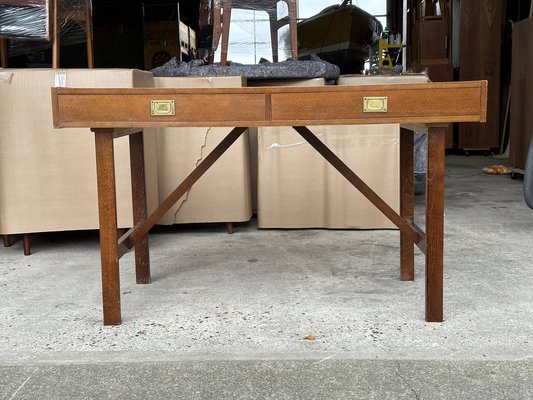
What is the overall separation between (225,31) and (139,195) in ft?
5.20

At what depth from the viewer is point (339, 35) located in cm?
848

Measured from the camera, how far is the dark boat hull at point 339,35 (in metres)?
8.41

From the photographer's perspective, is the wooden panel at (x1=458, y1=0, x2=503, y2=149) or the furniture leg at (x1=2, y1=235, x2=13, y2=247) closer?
the furniture leg at (x1=2, y1=235, x2=13, y2=247)

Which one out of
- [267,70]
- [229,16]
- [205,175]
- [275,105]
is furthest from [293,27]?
[275,105]

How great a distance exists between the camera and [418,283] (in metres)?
2.43

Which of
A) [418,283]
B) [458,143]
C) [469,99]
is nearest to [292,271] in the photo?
[418,283]

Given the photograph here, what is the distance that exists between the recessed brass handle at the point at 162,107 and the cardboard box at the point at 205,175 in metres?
1.41

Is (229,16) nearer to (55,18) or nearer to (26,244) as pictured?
(55,18)

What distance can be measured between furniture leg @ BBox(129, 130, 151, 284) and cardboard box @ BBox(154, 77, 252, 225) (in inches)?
31.1

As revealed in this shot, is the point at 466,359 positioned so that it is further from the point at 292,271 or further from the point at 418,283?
the point at 292,271

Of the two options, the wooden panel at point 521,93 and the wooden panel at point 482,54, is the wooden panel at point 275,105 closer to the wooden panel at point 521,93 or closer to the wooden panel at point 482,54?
the wooden panel at point 521,93

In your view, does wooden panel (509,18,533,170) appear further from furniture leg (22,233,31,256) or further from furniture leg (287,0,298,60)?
furniture leg (22,233,31,256)

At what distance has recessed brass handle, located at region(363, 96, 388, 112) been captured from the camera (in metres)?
1.85

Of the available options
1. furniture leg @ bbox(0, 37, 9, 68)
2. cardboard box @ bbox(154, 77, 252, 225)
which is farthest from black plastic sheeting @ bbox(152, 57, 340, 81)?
→ furniture leg @ bbox(0, 37, 9, 68)
